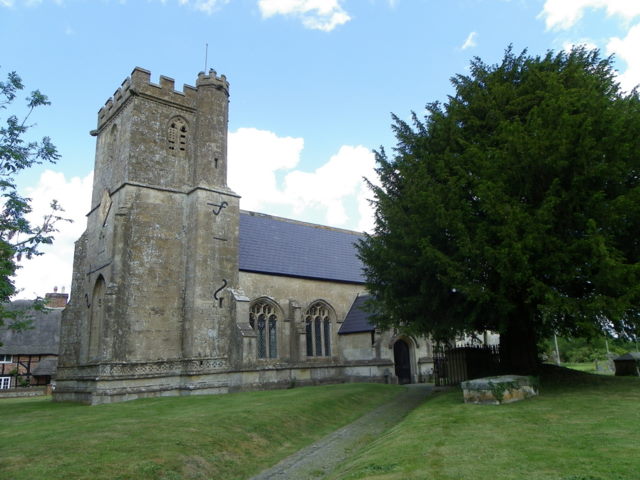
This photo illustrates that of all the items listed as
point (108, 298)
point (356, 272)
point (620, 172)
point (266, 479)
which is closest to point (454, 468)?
point (266, 479)

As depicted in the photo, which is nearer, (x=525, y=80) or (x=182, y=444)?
(x=182, y=444)

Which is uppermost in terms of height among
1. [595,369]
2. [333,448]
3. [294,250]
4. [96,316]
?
[294,250]

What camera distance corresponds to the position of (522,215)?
473 inches

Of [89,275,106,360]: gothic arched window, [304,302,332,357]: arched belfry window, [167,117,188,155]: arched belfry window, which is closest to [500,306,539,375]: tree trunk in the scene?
[304,302,332,357]: arched belfry window

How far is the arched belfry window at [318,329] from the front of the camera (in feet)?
88.8

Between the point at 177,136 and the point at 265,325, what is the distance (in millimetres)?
10624

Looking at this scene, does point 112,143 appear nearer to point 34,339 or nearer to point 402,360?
A: point 402,360

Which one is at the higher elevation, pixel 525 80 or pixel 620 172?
pixel 525 80

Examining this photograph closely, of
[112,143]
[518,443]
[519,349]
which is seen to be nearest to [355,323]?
[519,349]

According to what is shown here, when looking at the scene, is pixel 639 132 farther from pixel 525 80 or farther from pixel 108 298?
pixel 108 298

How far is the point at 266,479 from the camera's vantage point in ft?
29.4

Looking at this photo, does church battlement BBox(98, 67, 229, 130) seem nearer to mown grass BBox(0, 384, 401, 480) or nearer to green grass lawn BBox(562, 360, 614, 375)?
mown grass BBox(0, 384, 401, 480)

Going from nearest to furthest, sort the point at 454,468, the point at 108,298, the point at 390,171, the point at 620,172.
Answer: the point at 454,468, the point at 620,172, the point at 390,171, the point at 108,298

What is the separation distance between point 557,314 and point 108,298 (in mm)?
16574
